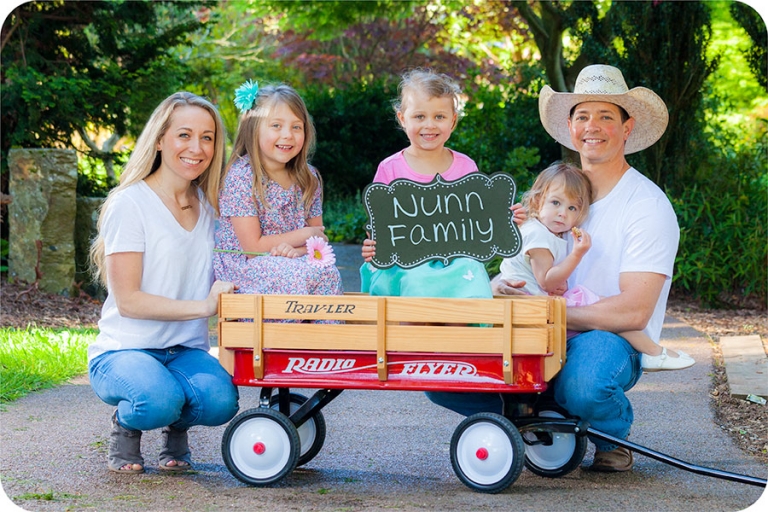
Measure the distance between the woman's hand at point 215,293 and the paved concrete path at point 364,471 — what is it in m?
0.66

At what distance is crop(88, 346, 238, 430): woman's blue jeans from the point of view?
3355mm

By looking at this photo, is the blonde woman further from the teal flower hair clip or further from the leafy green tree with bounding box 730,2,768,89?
the leafy green tree with bounding box 730,2,768,89

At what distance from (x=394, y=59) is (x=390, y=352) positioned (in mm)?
14363

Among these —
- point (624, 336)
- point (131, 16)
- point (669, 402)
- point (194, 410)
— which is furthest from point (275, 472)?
point (131, 16)

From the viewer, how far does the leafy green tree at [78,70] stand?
8094 mm

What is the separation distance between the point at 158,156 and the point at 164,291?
589 millimetres

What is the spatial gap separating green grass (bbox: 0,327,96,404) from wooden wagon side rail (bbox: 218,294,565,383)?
2140 mm

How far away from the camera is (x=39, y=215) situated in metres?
7.75

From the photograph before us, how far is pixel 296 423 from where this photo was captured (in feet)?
11.3

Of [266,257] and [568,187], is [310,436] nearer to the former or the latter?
[266,257]

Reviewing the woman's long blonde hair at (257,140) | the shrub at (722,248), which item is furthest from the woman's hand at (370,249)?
the shrub at (722,248)

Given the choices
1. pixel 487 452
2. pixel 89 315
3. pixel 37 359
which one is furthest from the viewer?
pixel 89 315

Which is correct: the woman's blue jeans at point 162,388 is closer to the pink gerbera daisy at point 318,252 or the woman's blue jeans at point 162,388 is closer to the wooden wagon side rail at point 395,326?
the wooden wagon side rail at point 395,326

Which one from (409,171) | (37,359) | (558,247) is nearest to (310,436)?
(409,171)
